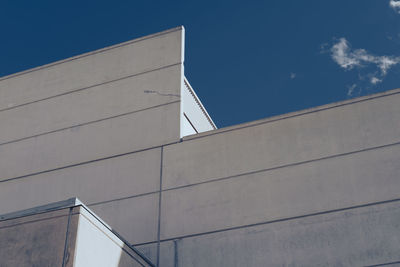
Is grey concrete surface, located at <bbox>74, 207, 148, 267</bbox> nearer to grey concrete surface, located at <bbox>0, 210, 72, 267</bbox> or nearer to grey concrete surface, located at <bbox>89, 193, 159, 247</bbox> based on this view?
grey concrete surface, located at <bbox>0, 210, 72, 267</bbox>

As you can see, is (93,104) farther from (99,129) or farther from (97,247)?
(97,247)

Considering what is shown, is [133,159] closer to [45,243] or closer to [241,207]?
[241,207]

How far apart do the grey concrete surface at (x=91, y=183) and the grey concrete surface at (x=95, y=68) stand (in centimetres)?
258

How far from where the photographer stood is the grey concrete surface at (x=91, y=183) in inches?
515

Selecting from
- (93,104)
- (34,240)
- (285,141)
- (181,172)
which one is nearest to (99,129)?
(93,104)

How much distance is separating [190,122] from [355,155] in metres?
4.30

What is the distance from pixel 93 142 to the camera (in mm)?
14281

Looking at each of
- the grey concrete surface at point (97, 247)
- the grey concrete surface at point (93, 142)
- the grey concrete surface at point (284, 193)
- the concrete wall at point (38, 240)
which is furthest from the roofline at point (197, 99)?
the concrete wall at point (38, 240)

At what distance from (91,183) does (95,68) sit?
3.58 m

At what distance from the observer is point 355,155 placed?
12.0 metres

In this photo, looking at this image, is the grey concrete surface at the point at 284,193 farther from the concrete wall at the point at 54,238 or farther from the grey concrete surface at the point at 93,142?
the concrete wall at the point at 54,238

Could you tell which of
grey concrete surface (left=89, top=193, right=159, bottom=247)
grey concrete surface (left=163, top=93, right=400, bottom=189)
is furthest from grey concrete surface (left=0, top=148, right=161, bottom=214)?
grey concrete surface (left=163, top=93, right=400, bottom=189)

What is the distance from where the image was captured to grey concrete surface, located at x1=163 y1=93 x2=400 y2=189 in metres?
12.2

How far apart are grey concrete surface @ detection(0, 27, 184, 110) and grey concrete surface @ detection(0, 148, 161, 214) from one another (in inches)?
102
